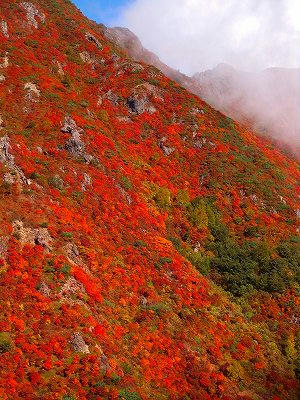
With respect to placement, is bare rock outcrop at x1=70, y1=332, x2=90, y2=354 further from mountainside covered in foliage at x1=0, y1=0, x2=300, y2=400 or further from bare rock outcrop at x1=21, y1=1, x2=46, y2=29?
bare rock outcrop at x1=21, y1=1, x2=46, y2=29

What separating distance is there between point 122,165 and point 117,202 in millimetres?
8597

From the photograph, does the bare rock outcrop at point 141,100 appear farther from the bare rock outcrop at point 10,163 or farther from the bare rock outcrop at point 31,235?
the bare rock outcrop at point 31,235

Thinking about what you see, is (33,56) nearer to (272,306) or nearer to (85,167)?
(85,167)

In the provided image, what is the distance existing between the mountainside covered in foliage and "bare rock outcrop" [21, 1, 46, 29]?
5.75 ft

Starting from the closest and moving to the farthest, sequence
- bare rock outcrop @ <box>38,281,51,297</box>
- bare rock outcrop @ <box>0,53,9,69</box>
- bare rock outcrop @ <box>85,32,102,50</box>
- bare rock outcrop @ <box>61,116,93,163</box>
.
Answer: bare rock outcrop @ <box>38,281,51,297</box> → bare rock outcrop @ <box>61,116,93,163</box> → bare rock outcrop @ <box>0,53,9,69</box> → bare rock outcrop @ <box>85,32,102,50</box>

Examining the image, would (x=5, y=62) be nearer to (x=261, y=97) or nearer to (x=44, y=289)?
(x=44, y=289)

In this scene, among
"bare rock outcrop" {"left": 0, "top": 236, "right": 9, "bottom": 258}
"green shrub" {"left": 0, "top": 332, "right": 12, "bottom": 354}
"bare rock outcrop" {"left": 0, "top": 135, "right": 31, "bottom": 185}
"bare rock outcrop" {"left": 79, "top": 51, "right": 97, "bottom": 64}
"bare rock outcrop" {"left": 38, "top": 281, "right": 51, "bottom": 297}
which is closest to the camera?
"green shrub" {"left": 0, "top": 332, "right": 12, "bottom": 354}

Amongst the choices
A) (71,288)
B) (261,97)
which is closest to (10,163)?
(71,288)

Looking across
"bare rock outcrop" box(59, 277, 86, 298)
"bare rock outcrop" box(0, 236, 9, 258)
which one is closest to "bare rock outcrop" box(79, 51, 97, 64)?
"bare rock outcrop" box(0, 236, 9, 258)

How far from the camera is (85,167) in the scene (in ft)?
148

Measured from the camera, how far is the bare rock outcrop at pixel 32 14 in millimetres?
75887

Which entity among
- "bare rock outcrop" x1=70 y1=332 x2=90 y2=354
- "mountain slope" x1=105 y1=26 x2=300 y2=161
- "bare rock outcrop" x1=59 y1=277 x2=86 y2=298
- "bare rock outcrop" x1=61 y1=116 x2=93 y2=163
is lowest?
"bare rock outcrop" x1=70 y1=332 x2=90 y2=354

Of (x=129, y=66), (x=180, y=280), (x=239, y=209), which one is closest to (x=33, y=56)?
(x=129, y=66)

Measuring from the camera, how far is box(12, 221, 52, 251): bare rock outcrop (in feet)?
99.4
